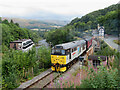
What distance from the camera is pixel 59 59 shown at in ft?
39.1

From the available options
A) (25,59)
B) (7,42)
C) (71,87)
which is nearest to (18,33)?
(7,42)

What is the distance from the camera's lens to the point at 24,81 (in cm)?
1014

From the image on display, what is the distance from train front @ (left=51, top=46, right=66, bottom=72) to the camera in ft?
38.6

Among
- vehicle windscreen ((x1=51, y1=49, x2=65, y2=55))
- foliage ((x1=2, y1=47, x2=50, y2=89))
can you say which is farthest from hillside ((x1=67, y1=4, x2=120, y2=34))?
foliage ((x1=2, y1=47, x2=50, y2=89))

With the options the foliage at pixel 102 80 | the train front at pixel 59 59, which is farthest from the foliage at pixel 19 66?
the foliage at pixel 102 80

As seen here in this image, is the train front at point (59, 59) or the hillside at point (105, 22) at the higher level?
the hillside at point (105, 22)

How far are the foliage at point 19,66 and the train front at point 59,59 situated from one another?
6.03 ft

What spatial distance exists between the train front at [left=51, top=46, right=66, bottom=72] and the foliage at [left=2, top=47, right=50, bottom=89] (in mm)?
1838

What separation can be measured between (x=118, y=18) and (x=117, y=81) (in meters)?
2.16

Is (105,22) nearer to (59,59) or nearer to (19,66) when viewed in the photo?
(59,59)

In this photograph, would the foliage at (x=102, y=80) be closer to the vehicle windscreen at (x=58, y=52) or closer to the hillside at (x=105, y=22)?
the hillside at (x=105, y=22)

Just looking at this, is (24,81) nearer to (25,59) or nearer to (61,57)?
(25,59)

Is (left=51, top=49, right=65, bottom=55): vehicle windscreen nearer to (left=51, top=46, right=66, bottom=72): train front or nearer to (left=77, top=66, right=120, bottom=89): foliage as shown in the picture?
(left=51, top=46, right=66, bottom=72): train front

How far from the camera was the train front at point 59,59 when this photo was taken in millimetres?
11766
